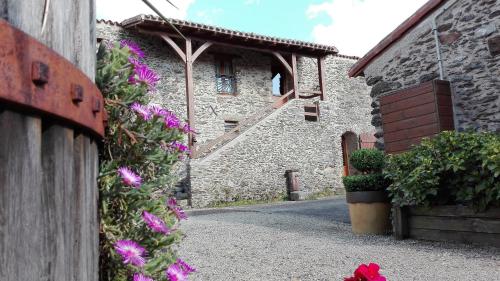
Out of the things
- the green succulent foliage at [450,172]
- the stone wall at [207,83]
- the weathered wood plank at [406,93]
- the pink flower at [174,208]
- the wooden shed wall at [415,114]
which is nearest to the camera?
the pink flower at [174,208]

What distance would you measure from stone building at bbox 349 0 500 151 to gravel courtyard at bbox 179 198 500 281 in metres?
2.11

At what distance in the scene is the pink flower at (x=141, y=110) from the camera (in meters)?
1.38

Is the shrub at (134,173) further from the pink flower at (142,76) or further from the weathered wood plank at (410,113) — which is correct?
the weathered wood plank at (410,113)

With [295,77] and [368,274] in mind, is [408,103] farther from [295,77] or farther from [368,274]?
[295,77]

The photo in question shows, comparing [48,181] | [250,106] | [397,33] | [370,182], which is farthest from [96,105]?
[250,106]

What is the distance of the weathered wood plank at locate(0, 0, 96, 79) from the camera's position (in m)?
0.86

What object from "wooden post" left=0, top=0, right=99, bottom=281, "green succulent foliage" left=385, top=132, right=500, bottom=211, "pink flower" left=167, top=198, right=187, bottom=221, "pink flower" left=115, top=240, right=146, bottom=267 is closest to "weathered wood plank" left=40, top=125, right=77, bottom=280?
"wooden post" left=0, top=0, right=99, bottom=281

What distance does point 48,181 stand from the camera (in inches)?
35.7

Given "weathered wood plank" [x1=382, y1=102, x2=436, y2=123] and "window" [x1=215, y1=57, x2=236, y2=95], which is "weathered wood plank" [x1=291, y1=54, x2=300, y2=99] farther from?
"weathered wood plank" [x1=382, y1=102, x2=436, y2=123]

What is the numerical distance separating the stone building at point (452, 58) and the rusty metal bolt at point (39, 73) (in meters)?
5.92

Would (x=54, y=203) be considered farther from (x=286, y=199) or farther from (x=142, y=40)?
(x=142, y=40)

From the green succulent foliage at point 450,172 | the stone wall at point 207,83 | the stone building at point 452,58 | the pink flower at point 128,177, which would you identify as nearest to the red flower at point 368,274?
the pink flower at point 128,177

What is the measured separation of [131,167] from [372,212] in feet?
14.8

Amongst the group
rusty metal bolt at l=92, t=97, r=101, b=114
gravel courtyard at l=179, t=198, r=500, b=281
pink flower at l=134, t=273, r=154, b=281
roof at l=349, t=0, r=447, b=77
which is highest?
roof at l=349, t=0, r=447, b=77
